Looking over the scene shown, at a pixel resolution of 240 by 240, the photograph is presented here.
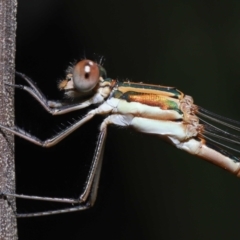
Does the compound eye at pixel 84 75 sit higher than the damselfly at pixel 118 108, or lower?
higher

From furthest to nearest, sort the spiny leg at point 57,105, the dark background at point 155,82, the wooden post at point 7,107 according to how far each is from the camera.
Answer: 1. the dark background at point 155,82
2. the spiny leg at point 57,105
3. the wooden post at point 7,107

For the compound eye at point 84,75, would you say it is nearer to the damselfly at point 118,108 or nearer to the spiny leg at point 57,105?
the damselfly at point 118,108

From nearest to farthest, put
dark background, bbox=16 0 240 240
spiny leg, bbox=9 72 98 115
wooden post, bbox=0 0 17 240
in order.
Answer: wooden post, bbox=0 0 17 240 < spiny leg, bbox=9 72 98 115 < dark background, bbox=16 0 240 240

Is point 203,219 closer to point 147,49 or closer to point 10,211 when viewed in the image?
point 147,49

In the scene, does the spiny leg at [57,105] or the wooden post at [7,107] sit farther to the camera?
the spiny leg at [57,105]

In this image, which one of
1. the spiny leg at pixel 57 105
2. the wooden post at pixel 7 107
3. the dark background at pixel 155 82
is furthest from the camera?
the dark background at pixel 155 82

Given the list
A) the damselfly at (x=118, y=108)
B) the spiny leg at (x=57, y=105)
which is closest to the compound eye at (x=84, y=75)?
the damselfly at (x=118, y=108)

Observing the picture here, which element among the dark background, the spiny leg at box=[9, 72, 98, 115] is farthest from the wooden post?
the dark background

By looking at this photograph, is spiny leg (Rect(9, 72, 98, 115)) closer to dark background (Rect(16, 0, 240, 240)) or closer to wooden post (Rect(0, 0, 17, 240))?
wooden post (Rect(0, 0, 17, 240))
